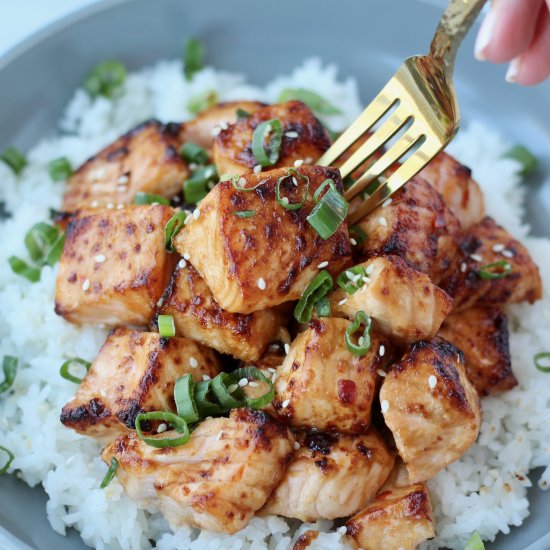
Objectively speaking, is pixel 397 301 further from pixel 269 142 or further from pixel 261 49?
pixel 261 49

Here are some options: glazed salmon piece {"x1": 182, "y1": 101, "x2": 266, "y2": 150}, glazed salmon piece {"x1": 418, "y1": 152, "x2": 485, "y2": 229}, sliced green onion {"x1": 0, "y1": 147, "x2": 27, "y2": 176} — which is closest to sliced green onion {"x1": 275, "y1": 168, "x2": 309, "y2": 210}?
glazed salmon piece {"x1": 418, "y1": 152, "x2": 485, "y2": 229}

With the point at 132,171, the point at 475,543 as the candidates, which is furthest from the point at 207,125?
the point at 475,543

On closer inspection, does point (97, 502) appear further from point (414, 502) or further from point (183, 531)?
point (414, 502)

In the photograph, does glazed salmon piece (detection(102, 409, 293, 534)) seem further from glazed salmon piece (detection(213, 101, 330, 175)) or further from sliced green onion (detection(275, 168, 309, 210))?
glazed salmon piece (detection(213, 101, 330, 175))

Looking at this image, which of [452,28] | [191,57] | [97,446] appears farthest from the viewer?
[191,57]

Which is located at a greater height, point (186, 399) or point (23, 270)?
point (23, 270)

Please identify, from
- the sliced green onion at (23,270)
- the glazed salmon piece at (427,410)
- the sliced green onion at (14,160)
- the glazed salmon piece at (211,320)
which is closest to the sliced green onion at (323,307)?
the glazed salmon piece at (211,320)

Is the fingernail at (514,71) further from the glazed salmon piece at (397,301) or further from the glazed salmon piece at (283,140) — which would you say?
the glazed salmon piece at (397,301)
